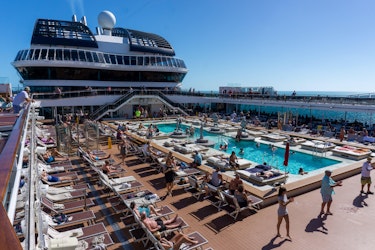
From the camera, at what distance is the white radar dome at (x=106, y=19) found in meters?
37.8

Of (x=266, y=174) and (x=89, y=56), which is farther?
(x=89, y=56)

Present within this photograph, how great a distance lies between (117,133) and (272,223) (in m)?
13.0

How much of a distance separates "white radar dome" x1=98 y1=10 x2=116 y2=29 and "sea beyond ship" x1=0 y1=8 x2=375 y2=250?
0.46 ft

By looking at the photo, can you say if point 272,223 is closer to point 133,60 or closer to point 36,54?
point 36,54

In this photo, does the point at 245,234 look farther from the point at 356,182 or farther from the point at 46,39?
the point at 46,39

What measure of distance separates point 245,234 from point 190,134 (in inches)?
565

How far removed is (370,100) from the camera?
22.0 meters

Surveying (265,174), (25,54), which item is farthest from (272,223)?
(25,54)

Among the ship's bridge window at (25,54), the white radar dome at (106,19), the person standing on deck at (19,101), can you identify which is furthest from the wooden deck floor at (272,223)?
the white radar dome at (106,19)

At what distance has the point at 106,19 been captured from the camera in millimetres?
38031

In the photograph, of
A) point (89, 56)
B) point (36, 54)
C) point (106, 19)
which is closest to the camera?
point (36, 54)

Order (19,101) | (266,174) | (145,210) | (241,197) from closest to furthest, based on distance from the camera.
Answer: (145,210)
(19,101)
(241,197)
(266,174)

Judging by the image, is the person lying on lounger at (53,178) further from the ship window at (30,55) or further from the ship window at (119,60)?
the ship window at (119,60)

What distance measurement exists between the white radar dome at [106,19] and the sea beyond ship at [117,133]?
0.46 feet
